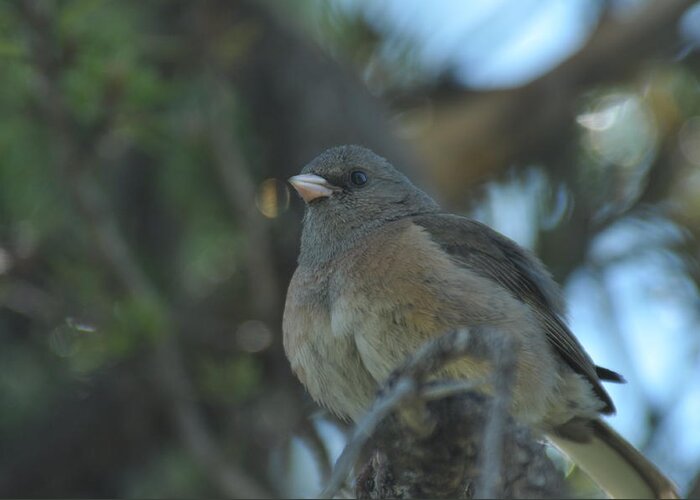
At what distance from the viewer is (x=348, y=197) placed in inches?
157

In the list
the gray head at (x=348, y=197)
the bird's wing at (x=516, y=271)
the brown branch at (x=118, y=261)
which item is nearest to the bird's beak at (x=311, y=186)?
the gray head at (x=348, y=197)

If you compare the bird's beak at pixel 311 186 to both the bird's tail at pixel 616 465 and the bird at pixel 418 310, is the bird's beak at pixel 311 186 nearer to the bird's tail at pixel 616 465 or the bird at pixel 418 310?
the bird at pixel 418 310

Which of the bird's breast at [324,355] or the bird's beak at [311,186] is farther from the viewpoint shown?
the bird's beak at [311,186]

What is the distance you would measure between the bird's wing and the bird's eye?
31 cm

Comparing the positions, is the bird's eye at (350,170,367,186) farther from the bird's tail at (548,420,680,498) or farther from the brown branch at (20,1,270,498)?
the bird's tail at (548,420,680,498)

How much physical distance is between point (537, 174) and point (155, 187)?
6.26ft

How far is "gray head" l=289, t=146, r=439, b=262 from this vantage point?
385 cm

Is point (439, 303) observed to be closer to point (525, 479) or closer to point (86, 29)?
point (525, 479)

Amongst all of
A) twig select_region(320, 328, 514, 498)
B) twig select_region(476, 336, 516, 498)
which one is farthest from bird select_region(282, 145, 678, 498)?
twig select_region(476, 336, 516, 498)

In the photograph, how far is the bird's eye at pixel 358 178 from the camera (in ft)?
13.2

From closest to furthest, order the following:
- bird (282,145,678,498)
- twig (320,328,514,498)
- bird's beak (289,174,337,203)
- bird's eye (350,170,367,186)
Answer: twig (320,328,514,498) < bird (282,145,678,498) < bird's beak (289,174,337,203) < bird's eye (350,170,367,186)

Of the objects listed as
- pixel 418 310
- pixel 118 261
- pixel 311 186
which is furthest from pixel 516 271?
pixel 118 261

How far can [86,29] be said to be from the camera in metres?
4.09

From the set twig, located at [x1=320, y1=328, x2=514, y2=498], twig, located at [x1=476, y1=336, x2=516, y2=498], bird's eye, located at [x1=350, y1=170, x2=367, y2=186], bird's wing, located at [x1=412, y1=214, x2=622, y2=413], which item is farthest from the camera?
bird's eye, located at [x1=350, y1=170, x2=367, y2=186]
